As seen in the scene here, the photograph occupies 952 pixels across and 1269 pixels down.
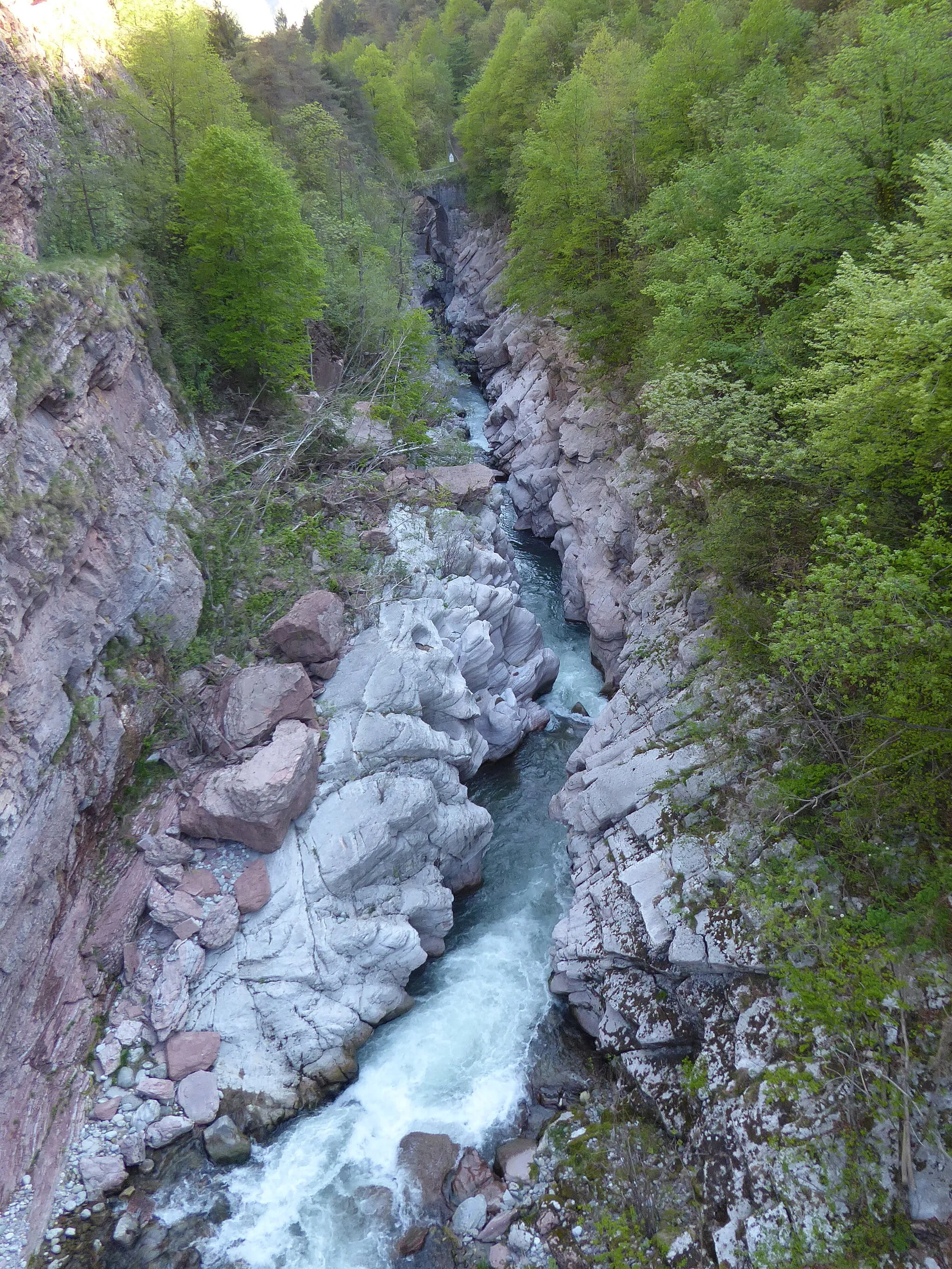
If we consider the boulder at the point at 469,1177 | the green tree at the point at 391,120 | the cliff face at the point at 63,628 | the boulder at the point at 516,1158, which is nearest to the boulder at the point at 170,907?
the cliff face at the point at 63,628

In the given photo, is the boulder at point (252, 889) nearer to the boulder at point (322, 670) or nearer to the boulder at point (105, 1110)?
the boulder at point (105, 1110)

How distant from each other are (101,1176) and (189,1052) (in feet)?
5.57

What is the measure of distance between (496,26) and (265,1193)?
63.2 m

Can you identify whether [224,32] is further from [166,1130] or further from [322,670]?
[166,1130]

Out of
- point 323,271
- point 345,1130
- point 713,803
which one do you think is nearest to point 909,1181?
point 713,803

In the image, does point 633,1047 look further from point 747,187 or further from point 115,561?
point 747,187

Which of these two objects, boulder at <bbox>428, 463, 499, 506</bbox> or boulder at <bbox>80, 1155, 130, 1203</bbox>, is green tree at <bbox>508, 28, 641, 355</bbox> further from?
boulder at <bbox>80, 1155, 130, 1203</bbox>

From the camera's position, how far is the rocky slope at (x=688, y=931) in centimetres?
750

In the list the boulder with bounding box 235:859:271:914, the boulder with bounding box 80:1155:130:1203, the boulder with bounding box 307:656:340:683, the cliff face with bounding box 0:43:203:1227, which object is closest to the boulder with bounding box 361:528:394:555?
the boulder with bounding box 307:656:340:683

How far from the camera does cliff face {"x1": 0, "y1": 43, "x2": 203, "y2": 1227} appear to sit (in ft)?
31.1

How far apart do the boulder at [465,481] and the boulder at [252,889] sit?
12.3 m

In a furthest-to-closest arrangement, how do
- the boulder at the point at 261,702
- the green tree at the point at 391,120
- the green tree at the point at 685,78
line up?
the green tree at the point at 391,120
the green tree at the point at 685,78
the boulder at the point at 261,702

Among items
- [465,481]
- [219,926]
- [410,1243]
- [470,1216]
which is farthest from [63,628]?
[465,481]

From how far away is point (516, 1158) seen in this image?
10141 millimetres
